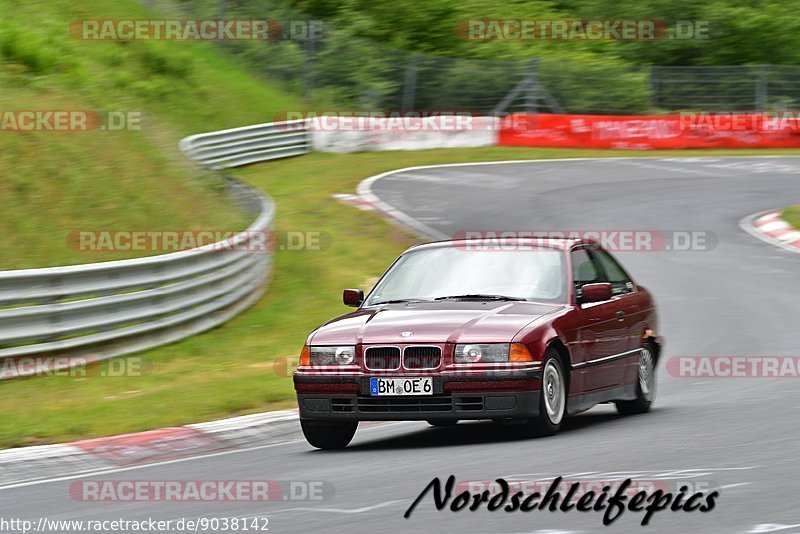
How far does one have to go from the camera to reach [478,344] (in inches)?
354

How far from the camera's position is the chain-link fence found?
3788 centimetres

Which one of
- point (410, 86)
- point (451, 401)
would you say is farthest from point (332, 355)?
point (410, 86)

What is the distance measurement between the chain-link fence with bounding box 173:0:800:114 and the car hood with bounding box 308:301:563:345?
2825cm

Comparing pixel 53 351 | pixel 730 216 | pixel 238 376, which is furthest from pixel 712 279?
pixel 53 351

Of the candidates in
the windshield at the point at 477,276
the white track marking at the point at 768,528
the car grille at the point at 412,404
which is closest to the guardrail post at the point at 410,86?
the windshield at the point at 477,276

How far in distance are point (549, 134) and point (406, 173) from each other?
6219 millimetres

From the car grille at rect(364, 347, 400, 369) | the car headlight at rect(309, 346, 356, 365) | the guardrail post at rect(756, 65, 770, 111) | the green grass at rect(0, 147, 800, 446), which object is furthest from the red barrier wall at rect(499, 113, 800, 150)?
the car grille at rect(364, 347, 400, 369)

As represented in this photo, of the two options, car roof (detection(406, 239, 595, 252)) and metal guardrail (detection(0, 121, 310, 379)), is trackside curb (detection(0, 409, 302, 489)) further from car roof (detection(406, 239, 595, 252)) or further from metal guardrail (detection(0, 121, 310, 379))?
metal guardrail (detection(0, 121, 310, 379))

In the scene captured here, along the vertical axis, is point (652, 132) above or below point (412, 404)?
below

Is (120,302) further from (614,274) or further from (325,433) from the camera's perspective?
(614,274)

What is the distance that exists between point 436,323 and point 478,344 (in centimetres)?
37

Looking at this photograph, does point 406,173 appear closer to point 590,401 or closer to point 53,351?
point 53,351

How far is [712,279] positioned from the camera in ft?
63.9

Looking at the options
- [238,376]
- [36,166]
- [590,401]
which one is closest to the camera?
[590,401]
